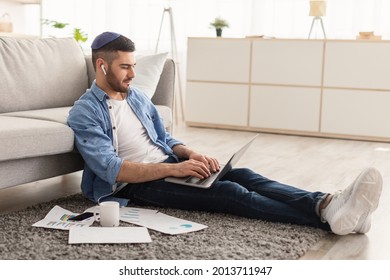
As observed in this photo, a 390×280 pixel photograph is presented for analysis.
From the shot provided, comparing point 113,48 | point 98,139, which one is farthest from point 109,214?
point 113,48

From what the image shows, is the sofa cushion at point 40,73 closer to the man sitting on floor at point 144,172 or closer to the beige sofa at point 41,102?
the beige sofa at point 41,102

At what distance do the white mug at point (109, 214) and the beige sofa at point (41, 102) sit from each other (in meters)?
0.47

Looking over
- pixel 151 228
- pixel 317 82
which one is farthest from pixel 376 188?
pixel 317 82

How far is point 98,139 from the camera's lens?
8.65 feet

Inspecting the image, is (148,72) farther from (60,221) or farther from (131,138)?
(60,221)

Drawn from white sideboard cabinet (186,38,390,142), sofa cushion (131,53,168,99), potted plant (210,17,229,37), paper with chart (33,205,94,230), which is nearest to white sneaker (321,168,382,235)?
paper with chart (33,205,94,230)

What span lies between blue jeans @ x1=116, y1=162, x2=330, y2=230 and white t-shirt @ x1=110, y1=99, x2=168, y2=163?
148 mm

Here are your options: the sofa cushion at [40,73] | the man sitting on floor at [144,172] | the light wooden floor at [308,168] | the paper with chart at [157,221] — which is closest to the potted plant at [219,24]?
the light wooden floor at [308,168]

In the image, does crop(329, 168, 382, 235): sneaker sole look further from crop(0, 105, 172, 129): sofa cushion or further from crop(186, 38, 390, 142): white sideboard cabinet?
crop(186, 38, 390, 142): white sideboard cabinet

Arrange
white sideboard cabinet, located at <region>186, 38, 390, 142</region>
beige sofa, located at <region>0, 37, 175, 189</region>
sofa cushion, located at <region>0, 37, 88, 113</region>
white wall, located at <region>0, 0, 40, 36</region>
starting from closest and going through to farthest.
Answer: beige sofa, located at <region>0, 37, 175, 189</region> < sofa cushion, located at <region>0, 37, 88, 113</region> < white sideboard cabinet, located at <region>186, 38, 390, 142</region> < white wall, located at <region>0, 0, 40, 36</region>

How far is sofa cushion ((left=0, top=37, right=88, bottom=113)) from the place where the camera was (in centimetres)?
333

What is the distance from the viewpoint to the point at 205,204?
2.62m

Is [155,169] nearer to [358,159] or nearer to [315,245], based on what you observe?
[315,245]
